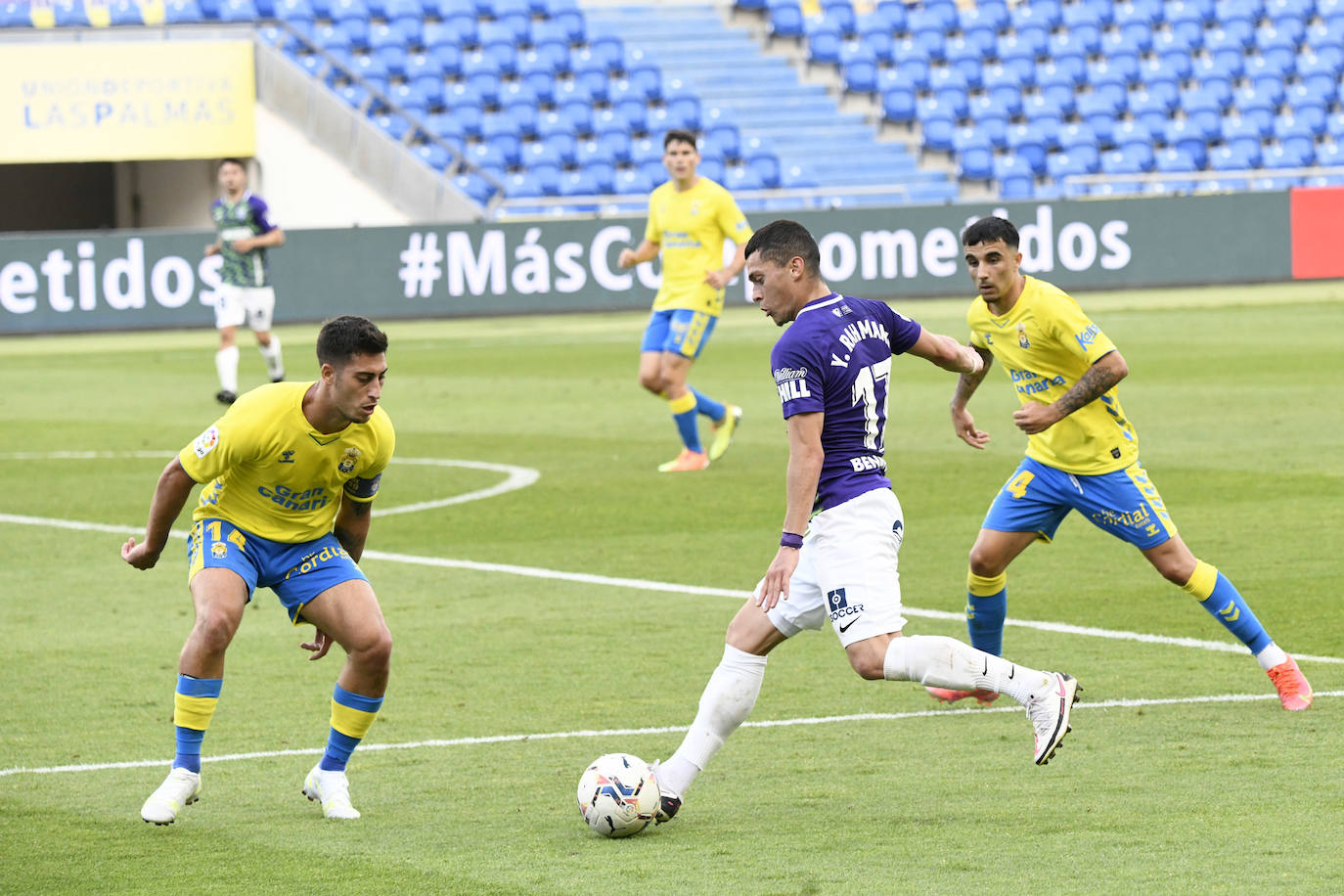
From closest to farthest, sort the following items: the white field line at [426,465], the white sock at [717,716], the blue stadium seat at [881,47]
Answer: the white sock at [717,716] → the white field line at [426,465] → the blue stadium seat at [881,47]

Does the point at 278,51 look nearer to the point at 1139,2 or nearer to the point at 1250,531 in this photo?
the point at 1139,2

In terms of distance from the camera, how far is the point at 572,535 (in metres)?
11.5

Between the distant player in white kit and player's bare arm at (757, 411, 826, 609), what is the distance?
13710 mm

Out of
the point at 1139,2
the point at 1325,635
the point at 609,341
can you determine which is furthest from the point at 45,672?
the point at 1139,2

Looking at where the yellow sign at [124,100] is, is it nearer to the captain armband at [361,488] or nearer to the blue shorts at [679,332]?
the blue shorts at [679,332]

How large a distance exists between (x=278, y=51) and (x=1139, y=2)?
52.9 ft

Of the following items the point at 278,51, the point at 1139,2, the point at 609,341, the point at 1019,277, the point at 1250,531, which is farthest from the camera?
the point at 1139,2

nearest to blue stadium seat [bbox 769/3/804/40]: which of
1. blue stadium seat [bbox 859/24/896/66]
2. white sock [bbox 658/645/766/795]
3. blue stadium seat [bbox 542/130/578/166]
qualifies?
blue stadium seat [bbox 859/24/896/66]

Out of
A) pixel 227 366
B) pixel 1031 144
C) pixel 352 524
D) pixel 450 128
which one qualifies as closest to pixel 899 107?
pixel 1031 144

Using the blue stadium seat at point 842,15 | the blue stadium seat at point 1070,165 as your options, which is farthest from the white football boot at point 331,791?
the blue stadium seat at point 842,15

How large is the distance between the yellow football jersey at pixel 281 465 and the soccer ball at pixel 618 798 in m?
1.17

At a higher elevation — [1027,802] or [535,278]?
[1027,802]

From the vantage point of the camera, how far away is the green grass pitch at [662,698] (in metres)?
5.41

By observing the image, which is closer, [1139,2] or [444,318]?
[444,318]
